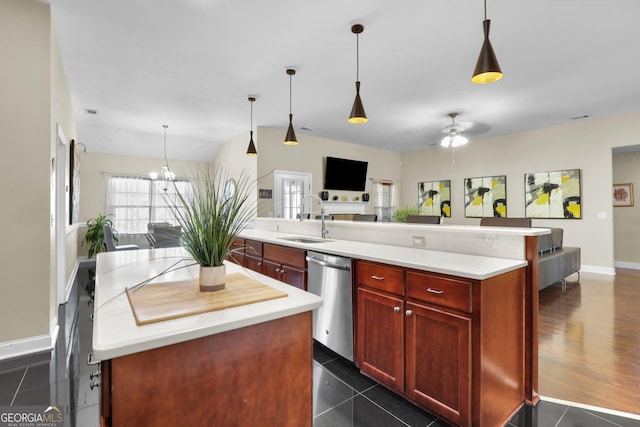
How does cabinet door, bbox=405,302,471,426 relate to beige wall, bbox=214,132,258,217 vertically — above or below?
below

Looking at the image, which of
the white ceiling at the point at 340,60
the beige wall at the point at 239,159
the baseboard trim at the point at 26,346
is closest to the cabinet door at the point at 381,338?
the white ceiling at the point at 340,60

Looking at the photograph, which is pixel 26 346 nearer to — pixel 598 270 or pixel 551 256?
pixel 551 256

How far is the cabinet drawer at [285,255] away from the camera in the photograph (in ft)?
8.81

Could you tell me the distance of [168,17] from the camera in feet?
8.80

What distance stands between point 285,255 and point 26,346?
2.25m

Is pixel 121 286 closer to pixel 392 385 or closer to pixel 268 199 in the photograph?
pixel 392 385

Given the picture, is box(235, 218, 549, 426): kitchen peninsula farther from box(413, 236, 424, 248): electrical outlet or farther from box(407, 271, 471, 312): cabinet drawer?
box(413, 236, 424, 248): electrical outlet

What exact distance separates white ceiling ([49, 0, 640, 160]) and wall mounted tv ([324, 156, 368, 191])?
1.42 meters

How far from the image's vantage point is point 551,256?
397cm

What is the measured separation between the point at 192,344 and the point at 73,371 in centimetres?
209

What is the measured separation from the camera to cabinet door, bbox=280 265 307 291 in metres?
2.65

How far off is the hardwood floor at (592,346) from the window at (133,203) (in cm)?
703

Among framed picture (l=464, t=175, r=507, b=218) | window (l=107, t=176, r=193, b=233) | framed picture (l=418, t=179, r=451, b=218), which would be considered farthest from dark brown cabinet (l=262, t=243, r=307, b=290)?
framed picture (l=418, t=179, r=451, b=218)

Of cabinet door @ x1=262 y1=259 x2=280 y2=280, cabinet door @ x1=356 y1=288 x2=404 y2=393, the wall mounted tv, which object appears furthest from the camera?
the wall mounted tv
